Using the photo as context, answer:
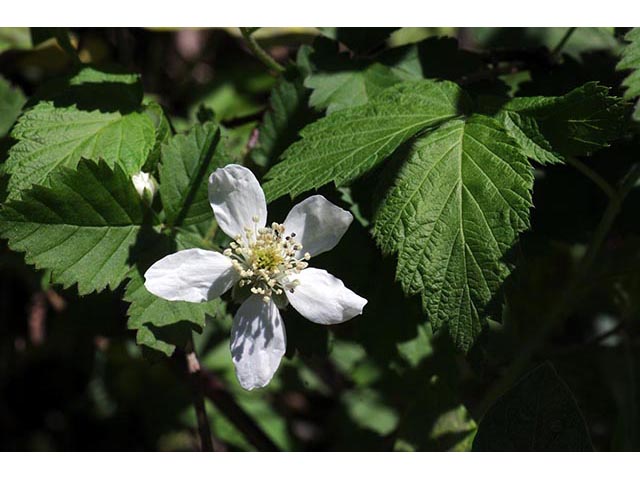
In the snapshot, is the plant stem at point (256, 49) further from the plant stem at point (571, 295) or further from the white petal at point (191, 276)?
the plant stem at point (571, 295)

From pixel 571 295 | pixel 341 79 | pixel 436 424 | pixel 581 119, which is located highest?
pixel 581 119

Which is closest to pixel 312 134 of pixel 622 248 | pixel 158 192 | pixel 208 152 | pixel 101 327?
pixel 208 152

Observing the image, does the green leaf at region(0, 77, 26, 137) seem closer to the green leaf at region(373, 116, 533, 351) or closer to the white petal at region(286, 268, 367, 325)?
the white petal at region(286, 268, 367, 325)

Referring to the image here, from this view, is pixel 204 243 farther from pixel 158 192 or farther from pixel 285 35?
pixel 285 35

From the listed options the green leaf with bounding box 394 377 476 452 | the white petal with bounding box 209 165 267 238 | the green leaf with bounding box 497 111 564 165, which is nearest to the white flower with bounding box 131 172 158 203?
the white petal with bounding box 209 165 267 238

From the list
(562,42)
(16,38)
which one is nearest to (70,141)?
(16,38)

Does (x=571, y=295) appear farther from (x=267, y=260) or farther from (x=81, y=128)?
(x=81, y=128)

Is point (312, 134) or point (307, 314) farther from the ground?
point (312, 134)
